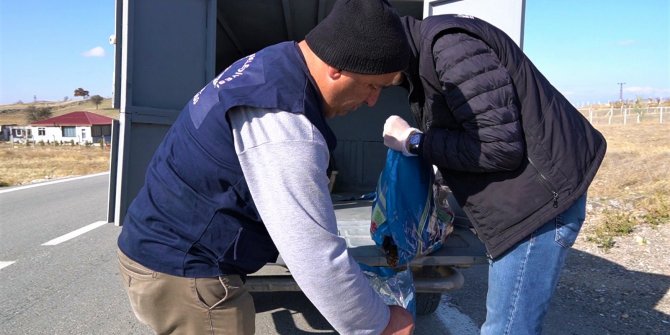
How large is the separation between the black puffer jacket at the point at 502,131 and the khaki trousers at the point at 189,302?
977mm

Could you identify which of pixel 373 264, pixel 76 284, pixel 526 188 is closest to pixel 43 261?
pixel 76 284

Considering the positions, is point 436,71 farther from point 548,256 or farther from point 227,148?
point 227,148

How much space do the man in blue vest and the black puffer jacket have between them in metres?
0.58

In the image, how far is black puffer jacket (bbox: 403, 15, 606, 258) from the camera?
187cm

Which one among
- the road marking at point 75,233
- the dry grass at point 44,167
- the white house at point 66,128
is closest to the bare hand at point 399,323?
the road marking at point 75,233

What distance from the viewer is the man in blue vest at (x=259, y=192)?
Result: 1.26m

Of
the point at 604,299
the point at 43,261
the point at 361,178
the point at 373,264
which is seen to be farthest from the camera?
the point at 361,178

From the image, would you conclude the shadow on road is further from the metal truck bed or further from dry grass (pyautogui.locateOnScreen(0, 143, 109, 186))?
dry grass (pyautogui.locateOnScreen(0, 143, 109, 186))

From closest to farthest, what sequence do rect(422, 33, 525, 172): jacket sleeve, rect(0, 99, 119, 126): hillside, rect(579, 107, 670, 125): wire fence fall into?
1. rect(422, 33, 525, 172): jacket sleeve
2. rect(579, 107, 670, 125): wire fence
3. rect(0, 99, 119, 126): hillside

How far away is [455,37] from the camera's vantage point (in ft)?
6.40

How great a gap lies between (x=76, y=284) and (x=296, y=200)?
4.75 m

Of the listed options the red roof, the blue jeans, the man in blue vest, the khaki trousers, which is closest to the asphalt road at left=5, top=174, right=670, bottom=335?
the blue jeans

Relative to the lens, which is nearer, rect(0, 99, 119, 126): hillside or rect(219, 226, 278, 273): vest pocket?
rect(219, 226, 278, 273): vest pocket

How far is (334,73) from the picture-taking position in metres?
1.37
